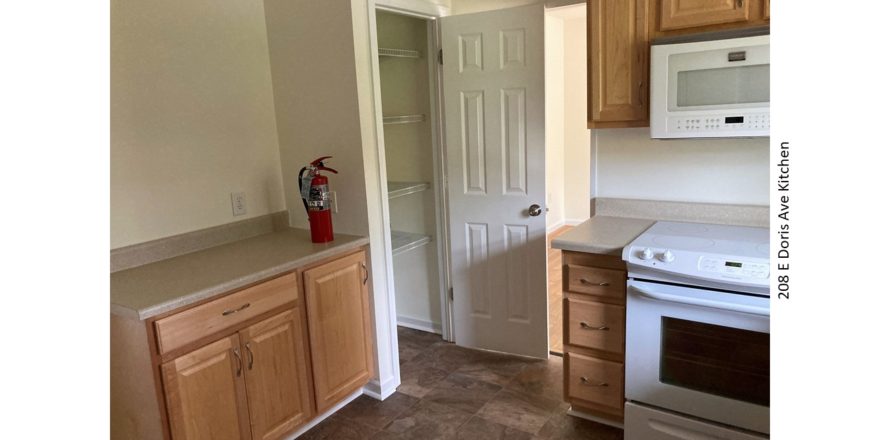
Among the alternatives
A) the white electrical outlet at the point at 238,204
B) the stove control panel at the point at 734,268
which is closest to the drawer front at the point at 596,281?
the stove control panel at the point at 734,268

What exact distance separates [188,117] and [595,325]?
6.63 ft

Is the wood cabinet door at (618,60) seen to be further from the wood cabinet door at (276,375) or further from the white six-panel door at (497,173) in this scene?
the wood cabinet door at (276,375)

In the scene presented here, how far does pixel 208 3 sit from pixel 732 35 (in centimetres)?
227

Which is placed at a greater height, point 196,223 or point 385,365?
point 196,223

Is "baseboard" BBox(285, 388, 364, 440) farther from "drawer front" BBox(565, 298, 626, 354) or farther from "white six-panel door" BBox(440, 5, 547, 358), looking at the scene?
"drawer front" BBox(565, 298, 626, 354)

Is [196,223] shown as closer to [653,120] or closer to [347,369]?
[347,369]

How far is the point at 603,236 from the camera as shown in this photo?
7.93 ft

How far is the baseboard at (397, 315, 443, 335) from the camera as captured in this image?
367 cm

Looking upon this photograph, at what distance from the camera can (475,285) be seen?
131 inches

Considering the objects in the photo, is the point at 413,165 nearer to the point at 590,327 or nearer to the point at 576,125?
the point at 590,327

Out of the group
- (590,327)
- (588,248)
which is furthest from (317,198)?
(590,327)

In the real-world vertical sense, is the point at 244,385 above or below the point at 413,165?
below

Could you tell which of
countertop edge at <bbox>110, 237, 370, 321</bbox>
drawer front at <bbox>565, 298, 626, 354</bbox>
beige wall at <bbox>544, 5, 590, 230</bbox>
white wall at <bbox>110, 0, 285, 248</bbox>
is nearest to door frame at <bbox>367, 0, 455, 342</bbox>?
countertop edge at <bbox>110, 237, 370, 321</bbox>
